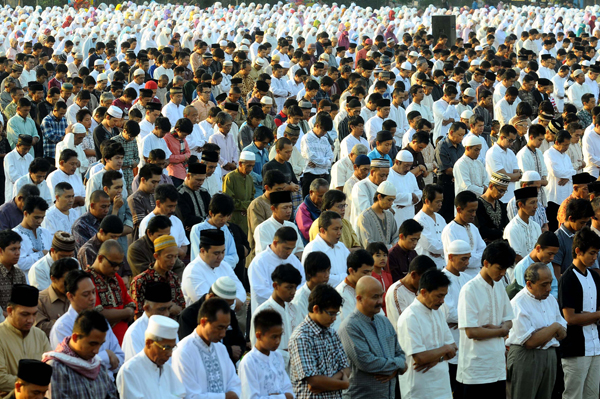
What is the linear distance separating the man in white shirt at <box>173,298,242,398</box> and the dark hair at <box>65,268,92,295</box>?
34.4 inches

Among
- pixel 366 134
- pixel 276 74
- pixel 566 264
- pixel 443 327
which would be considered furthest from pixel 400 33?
pixel 443 327

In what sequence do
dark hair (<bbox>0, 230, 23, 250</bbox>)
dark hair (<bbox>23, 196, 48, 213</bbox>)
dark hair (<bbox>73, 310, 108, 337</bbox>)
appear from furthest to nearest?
dark hair (<bbox>23, 196, 48, 213</bbox>)
dark hair (<bbox>0, 230, 23, 250</bbox>)
dark hair (<bbox>73, 310, 108, 337</bbox>)

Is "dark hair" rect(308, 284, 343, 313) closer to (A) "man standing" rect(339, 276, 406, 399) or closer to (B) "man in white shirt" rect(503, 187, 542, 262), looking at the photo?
(A) "man standing" rect(339, 276, 406, 399)

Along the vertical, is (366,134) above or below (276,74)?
below

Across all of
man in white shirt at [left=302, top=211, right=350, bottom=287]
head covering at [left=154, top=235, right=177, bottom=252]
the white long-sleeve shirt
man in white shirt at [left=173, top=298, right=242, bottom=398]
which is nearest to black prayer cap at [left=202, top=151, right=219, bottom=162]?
man in white shirt at [left=302, top=211, right=350, bottom=287]

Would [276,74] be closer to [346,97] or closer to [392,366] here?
[346,97]

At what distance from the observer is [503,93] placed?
1580 cm

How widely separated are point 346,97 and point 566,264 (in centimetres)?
696

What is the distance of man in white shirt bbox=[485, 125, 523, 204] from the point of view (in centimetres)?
1095

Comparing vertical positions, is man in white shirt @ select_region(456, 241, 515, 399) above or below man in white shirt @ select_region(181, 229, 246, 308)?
below

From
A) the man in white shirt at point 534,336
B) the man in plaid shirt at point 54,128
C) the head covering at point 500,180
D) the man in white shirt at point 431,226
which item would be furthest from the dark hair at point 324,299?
the man in plaid shirt at point 54,128

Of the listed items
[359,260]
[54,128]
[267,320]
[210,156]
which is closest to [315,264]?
[359,260]

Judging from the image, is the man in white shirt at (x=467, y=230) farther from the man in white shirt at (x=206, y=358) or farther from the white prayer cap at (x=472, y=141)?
the man in white shirt at (x=206, y=358)

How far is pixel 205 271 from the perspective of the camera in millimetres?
6988
